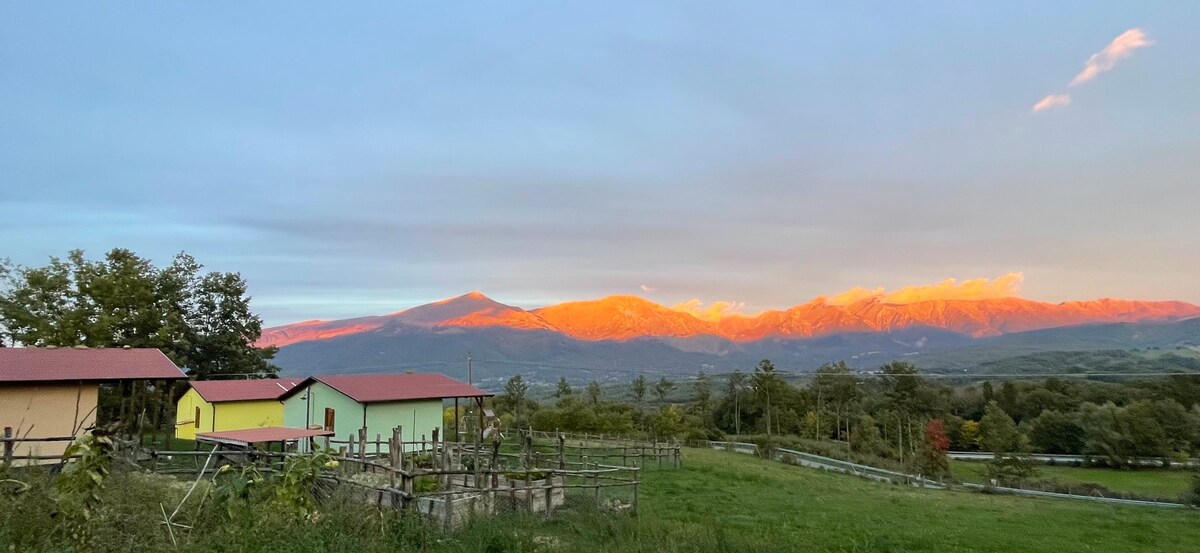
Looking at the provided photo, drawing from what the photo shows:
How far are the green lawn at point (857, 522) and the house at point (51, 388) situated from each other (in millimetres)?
18437

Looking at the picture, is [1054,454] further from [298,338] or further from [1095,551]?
[298,338]

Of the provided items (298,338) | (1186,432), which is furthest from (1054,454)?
(298,338)

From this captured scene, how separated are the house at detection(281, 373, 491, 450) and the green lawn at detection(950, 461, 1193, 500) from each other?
110 feet

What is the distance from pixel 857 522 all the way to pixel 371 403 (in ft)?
69.1

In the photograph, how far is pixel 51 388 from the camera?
21219 millimetres

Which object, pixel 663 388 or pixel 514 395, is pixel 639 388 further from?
pixel 514 395

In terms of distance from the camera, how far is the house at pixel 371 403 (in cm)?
2955

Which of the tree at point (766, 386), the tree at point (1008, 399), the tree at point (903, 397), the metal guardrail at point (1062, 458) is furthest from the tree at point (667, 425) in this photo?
the tree at point (1008, 399)

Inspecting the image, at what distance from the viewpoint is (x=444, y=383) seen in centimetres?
3388

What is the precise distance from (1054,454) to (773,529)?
59794mm

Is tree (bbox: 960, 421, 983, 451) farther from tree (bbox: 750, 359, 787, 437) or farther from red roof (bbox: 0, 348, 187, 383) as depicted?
red roof (bbox: 0, 348, 187, 383)

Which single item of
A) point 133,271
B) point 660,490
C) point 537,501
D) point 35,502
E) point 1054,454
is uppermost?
point 133,271

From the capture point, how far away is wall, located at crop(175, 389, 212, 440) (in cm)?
3341

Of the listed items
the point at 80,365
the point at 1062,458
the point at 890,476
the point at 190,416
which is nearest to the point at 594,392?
the point at 890,476
